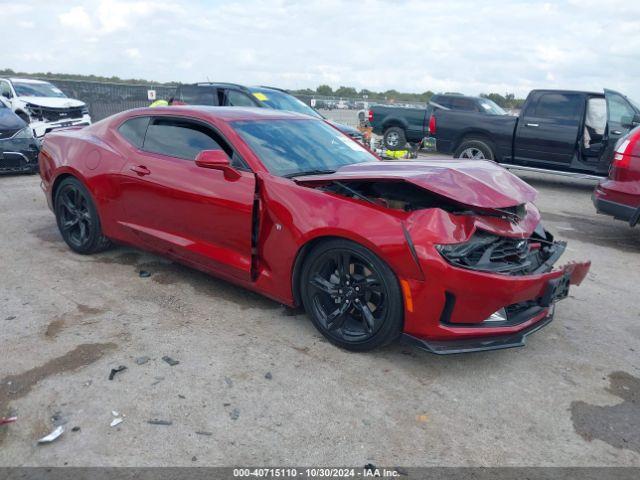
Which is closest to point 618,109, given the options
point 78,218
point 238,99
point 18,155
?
point 238,99

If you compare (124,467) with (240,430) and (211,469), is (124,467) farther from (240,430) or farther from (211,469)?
(240,430)

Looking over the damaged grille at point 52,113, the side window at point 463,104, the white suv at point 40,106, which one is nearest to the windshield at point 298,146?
the white suv at point 40,106

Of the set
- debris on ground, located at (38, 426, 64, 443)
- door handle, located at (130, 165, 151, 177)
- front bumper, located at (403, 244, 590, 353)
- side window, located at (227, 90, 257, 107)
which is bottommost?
debris on ground, located at (38, 426, 64, 443)

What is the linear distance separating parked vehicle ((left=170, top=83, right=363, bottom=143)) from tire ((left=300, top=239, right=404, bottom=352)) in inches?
300

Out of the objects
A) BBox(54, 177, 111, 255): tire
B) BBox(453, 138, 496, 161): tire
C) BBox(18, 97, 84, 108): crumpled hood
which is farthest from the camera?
BBox(18, 97, 84, 108): crumpled hood

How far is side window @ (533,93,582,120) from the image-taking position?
397 inches

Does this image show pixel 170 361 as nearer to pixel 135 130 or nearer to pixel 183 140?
pixel 183 140

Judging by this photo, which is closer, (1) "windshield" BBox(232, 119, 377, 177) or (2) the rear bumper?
(1) "windshield" BBox(232, 119, 377, 177)

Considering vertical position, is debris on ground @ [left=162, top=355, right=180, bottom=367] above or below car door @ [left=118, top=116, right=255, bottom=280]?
below

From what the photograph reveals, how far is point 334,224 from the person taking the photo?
3396 mm

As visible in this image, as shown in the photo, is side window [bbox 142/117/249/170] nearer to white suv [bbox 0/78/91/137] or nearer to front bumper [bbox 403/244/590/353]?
front bumper [bbox 403/244/590/353]

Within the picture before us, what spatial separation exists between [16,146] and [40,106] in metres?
4.62

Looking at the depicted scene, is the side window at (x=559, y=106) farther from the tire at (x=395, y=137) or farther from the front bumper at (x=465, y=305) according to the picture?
the front bumper at (x=465, y=305)

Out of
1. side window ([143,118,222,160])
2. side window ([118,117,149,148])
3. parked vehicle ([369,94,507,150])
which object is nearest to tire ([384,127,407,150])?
parked vehicle ([369,94,507,150])
